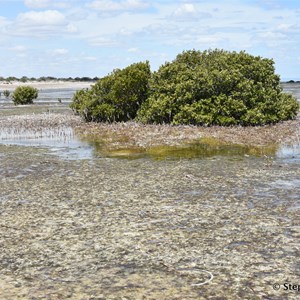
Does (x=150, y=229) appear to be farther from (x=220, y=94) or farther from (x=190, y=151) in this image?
(x=220, y=94)

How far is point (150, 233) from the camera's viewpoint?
13000 mm

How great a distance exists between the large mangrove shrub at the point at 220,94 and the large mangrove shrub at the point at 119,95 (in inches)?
77.1

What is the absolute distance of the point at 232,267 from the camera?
10562 mm

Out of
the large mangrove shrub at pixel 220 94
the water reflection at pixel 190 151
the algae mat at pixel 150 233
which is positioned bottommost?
the algae mat at pixel 150 233

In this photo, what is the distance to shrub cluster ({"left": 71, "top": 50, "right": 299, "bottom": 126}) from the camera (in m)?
40.1

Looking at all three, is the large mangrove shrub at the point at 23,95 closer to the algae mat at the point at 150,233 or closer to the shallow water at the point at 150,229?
the shallow water at the point at 150,229

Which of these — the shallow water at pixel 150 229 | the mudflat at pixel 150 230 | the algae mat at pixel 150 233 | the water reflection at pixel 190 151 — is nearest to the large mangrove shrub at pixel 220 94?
the water reflection at pixel 190 151

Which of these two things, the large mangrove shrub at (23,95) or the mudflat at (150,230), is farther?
the large mangrove shrub at (23,95)

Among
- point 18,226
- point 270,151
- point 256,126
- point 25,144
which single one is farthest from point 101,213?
point 256,126

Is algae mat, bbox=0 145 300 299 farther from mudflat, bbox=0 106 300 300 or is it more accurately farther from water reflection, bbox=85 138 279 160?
water reflection, bbox=85 138 279 160

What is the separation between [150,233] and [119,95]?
112 ft

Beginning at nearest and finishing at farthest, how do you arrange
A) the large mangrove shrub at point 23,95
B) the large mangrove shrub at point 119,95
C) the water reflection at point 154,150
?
the water reflection at point 154,150, the large mangrove shrub at point 119,95, the large mangrove shrub at point 23,95

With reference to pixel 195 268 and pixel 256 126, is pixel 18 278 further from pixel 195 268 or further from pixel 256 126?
pixel 256 126

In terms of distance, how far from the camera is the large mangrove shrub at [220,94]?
39884mm
